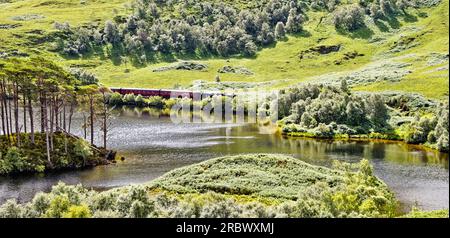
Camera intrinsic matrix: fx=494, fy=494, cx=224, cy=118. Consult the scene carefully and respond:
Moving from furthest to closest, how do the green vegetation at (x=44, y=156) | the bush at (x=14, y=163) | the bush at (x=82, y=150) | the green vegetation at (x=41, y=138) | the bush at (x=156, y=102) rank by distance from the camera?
the bush at (x=156, y=102) < the bush at (x=82, y=150) < the green vegetation at (x=41, y=138) < the green vegetation at (x=44, y=156) < the bush at (x=14, y=163)

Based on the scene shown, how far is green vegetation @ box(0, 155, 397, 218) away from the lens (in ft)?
117

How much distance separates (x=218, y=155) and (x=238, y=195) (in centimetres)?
3493

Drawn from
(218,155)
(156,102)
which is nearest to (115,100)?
(156,102)

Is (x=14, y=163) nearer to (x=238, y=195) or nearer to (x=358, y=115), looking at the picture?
(x=238, y=195)

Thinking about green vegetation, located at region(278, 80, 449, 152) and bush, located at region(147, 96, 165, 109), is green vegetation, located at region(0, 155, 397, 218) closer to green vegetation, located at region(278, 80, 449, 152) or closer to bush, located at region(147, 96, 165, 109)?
green vegetation, located at region(278, 80, 449, 152)

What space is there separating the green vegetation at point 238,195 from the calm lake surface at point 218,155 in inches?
443

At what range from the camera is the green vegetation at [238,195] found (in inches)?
1409

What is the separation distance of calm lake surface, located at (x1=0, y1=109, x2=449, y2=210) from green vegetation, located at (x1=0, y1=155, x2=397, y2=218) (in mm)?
11258

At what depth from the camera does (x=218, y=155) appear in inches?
3784

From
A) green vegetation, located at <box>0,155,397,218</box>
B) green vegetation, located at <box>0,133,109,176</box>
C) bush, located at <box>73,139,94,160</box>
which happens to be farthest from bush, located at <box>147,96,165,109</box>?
green vegetation, located at <box>0,155,397,218</box>

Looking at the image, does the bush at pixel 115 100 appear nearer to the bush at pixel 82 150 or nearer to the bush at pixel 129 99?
the bush at pixel 129 99

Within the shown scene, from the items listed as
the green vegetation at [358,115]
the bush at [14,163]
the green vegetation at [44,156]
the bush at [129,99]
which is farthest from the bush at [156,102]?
the bush at [14,163]
